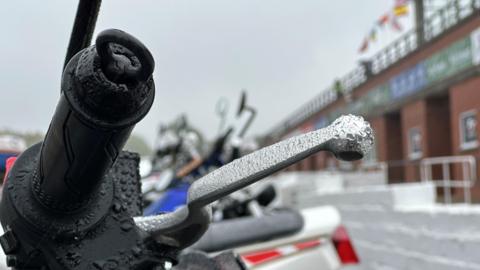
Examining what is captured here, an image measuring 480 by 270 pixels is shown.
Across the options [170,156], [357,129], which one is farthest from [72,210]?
[170,156]

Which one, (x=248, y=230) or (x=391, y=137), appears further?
(x=391, y=137)

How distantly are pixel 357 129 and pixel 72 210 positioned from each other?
0.37 meters

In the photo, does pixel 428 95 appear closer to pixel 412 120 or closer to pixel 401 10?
pixel 412 120

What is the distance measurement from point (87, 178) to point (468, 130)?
17.7 m

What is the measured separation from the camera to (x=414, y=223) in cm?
808

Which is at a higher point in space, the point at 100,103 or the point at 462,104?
the point at 462,104

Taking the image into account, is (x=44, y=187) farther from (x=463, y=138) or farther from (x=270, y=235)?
(x=463, y=138)

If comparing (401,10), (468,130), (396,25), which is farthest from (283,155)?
(396,25)

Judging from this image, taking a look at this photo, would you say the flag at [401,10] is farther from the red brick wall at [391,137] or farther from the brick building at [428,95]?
the red brick wall at [391,137]

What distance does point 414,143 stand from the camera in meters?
21.7

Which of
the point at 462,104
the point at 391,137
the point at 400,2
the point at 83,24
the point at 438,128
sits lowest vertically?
the point at 83,24

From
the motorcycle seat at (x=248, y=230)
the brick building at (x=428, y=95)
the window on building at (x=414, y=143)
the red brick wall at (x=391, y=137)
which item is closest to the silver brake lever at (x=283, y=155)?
the motorcycle seat at (x=248, y=230)

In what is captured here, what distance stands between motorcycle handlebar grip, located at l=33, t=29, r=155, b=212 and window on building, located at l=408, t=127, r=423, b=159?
21.1 meters

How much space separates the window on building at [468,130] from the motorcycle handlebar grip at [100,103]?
17.0m
